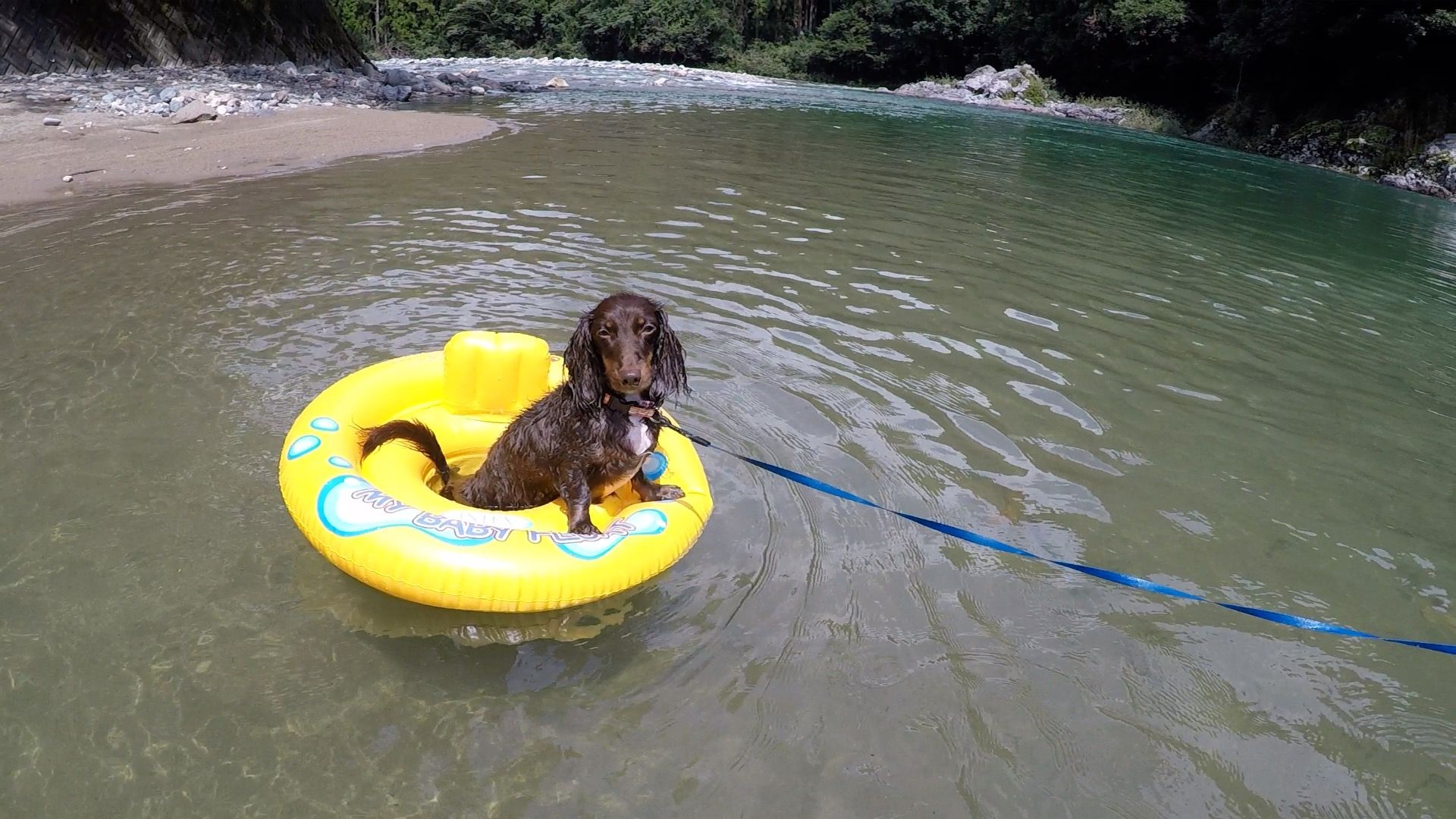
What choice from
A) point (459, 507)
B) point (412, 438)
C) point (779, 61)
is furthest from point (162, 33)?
point (779, 61)

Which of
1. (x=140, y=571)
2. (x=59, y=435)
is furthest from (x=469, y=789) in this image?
(x=59, y=435)

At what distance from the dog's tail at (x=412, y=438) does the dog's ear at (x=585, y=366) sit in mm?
1030

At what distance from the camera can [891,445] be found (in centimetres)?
538

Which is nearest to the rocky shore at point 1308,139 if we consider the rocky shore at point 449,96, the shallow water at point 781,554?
the rocky shore at point 449,96

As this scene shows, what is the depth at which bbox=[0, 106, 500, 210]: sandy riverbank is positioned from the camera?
11.4m

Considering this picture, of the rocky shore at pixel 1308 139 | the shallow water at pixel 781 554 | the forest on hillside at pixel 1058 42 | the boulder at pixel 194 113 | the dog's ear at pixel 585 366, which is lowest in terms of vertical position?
the shallow water at pixel 781 554

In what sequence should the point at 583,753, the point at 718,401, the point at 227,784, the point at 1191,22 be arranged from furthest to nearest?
1. the point at 1191,22
2. the point at 718,401
3. the point at 583,753
4. the point at 227,784

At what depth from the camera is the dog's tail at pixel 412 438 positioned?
4109mm

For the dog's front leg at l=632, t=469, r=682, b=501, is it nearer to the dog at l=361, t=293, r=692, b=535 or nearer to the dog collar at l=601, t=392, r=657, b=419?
the dog at l=361, t=293, r=692, b=535

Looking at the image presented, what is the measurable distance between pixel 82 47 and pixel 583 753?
1017 inches

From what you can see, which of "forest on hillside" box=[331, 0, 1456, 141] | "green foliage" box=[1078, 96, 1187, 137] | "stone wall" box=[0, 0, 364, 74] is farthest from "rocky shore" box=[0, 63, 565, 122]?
"forest on hillside" box=[331, 0, 1456, 141]

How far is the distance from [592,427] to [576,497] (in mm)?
360

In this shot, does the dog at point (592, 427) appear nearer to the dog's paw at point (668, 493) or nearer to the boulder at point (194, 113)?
the dog's paw at point (668, 493)

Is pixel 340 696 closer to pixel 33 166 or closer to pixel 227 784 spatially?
pixel 227 784
